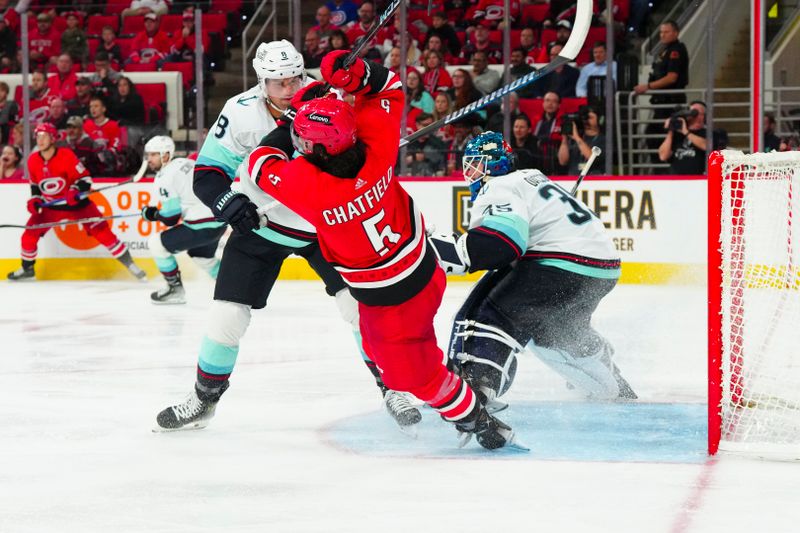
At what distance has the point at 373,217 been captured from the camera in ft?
9.32

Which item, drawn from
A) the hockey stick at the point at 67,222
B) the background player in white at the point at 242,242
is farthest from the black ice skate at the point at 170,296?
the background player in white at the point at 242,242

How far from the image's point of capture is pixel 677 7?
8422 mm

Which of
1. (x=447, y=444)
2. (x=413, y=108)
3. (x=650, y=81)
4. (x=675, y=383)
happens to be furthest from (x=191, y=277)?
(x=447, y=444)

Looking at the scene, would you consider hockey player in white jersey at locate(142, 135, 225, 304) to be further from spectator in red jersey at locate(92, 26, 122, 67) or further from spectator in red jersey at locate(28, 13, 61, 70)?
spectator in red jersey at locate(92, 26, 122, 67)

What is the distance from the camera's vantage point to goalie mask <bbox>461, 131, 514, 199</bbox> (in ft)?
11.8

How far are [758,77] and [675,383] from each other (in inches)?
146

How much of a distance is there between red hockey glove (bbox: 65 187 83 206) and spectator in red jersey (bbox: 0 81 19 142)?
1.00 metres

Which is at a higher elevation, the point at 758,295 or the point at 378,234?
the point at 378,234

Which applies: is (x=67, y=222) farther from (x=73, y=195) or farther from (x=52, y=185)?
(x=52, y=185)

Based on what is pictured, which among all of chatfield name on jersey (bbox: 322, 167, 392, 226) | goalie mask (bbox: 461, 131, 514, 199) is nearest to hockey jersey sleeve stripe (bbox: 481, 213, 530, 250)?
goalie mask (bbox: 461, 131, 514, 199)

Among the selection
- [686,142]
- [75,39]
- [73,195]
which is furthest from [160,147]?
[686,142]

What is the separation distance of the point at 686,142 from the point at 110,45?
4.85 m

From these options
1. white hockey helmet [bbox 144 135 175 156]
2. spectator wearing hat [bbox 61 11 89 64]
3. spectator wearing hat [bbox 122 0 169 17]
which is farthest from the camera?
spectator wearing hat [bbox 122 0 169 17]

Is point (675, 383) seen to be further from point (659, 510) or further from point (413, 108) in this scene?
point (413, 108)
